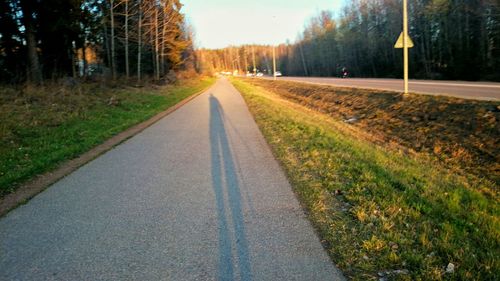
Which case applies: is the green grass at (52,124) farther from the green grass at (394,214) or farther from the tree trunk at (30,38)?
the green grass at (394,214)

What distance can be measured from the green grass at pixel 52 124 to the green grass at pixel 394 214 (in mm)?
5240

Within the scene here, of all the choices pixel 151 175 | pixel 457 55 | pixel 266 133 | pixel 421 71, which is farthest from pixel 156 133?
pixel 421 71

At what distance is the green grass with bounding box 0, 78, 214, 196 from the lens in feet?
25.1

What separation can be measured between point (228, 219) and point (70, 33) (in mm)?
26467

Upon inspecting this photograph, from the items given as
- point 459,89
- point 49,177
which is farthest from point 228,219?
point 459,89

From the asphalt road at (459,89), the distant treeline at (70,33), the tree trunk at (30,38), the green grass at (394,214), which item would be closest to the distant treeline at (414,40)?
the asphalt road at (459,89)

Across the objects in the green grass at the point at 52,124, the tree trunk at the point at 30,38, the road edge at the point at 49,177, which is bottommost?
the road edge at the point at 49,177

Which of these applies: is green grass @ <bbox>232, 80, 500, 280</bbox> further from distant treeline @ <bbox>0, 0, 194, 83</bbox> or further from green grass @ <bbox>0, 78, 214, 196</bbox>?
distant treeline @ <bbox>0, 0, 194, 83</bbox>

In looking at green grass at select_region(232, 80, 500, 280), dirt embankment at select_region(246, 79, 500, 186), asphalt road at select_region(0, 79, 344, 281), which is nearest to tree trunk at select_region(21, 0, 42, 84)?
asphalt road at select_region(0, 79, 344, 281)

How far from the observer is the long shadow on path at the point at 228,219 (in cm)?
349

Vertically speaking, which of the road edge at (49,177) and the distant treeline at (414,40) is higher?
the distant treeline at (414,40)

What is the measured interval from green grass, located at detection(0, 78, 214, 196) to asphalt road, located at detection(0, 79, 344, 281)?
1293mm

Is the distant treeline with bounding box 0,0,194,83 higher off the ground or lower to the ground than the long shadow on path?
higher

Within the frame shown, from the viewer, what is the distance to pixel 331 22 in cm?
8512
